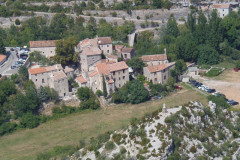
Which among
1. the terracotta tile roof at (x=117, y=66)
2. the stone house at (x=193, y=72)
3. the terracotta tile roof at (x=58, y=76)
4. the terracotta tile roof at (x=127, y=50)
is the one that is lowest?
the stone house at (x=193, y=72)

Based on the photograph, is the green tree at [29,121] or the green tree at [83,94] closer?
the green tree at [29,121]

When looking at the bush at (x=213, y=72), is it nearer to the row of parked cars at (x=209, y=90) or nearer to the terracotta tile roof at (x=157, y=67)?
the row of parked cars at (x=209, y=90)

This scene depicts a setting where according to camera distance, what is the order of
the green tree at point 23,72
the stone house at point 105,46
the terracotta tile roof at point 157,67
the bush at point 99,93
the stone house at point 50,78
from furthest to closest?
the stone house at point 105,46 < the terracotta tile roof at point 157,67 < the green tree at point 23,72 < the stone house at point 50,78 < the bush at point 99,93

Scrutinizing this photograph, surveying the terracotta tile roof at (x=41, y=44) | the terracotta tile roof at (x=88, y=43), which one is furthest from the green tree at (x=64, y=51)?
the terracotta tile roof at (x=41, y=44)

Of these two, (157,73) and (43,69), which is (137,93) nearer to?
(157,73)

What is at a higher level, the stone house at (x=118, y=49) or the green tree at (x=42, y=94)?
the stone house at (x=118, y=49)

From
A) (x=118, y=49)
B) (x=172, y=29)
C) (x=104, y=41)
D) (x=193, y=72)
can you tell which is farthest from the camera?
(x=172, y=29)

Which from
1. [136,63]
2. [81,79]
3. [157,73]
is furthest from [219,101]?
[81,79]

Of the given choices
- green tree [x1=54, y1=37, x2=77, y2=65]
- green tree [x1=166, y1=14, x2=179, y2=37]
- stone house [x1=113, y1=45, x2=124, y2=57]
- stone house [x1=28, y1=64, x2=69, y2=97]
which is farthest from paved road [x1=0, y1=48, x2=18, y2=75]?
green tree [x1=166, y1=14, x2=179, y2=37]
